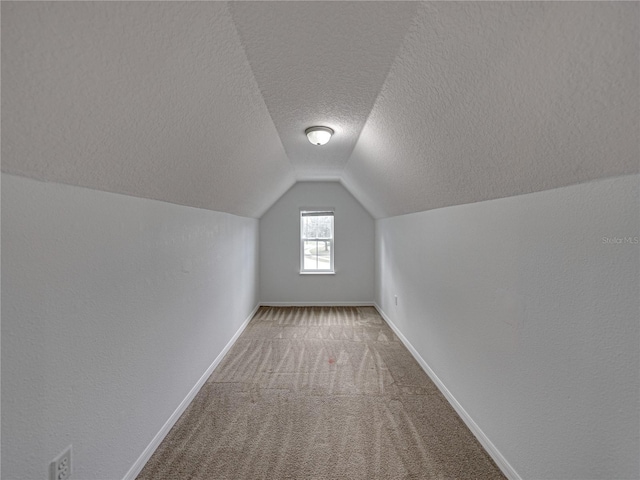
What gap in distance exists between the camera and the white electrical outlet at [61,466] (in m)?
1.17

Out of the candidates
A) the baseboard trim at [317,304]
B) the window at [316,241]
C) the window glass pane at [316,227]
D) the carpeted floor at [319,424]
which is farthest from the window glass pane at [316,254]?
the carpeted floor at [319,424]

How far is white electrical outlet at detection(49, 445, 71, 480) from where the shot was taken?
1166 millimetres

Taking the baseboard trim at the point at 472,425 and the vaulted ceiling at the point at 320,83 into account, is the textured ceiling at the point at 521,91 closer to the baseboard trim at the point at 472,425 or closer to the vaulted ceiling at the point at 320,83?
the vaulted ceiling at the point at 320,83

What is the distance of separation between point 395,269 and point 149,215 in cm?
307

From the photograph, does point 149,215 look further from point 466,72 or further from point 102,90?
point 466,72

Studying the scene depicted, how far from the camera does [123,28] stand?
0.93 m

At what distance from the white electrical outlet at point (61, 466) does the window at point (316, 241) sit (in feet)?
14.4

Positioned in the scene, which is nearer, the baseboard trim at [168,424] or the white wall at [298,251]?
the baseboard trim at [168,424]

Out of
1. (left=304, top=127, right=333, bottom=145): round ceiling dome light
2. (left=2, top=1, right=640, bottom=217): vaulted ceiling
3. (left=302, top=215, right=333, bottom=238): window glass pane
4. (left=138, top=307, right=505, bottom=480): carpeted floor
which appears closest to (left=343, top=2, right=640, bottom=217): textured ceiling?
(left=2, top=1, right=640, bottom=217): vaulted ceiling

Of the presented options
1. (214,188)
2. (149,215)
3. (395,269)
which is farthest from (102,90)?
(395,269)

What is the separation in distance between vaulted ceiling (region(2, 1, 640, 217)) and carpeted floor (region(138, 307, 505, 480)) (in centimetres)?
157

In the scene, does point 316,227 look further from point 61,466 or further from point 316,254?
point 61,466

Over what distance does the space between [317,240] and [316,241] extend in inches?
1.0

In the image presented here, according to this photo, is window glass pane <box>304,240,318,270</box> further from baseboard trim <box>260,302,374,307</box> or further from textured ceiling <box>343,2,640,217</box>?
textured ceiling <box>343,2,640,217</box>
